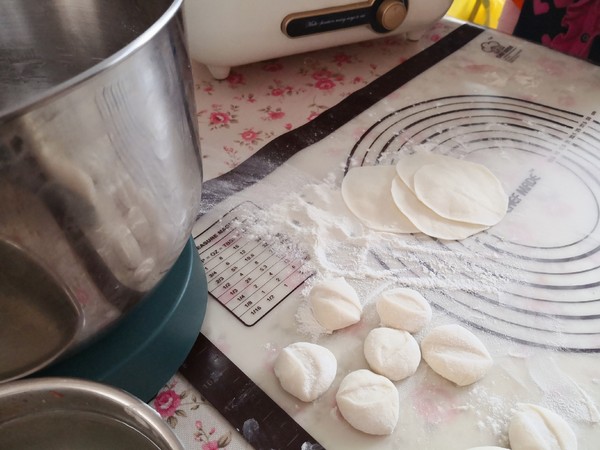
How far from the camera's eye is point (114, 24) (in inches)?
20.9

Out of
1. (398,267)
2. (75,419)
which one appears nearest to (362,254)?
(398,267)

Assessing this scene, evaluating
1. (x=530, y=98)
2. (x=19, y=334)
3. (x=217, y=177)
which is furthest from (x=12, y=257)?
(x=530, y=98)

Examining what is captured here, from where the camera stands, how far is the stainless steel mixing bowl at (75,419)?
359 millimetres

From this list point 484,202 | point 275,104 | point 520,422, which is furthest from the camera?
point 275,104

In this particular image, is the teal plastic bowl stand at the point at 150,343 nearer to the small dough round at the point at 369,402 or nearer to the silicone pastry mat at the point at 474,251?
the silicone pastry mat at the point at 474,251

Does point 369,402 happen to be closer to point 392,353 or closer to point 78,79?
point 392,353

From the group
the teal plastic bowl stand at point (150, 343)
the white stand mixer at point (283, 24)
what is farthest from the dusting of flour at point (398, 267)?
the white stand mixer at point (283, 24)

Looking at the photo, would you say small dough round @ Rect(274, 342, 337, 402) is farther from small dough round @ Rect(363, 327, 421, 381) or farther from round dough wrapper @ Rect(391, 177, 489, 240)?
round dough wrapper @ Rect(391, 177, 489, 240)

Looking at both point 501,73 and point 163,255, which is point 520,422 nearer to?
point 163,255

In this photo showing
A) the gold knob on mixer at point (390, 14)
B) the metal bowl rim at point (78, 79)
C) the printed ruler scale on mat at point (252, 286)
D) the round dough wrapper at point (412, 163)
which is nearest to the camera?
the metal bowl rim at point (78, 79)

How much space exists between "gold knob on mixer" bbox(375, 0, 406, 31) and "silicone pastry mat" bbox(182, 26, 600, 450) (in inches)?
3.2

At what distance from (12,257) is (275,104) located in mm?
561

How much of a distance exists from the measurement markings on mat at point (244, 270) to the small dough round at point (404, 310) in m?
0.10

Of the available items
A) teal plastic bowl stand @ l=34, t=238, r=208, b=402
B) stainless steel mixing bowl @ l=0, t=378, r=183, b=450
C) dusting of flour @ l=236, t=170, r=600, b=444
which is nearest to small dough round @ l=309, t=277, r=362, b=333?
dusting of flour @ l=236, t=170, r=600, b=444
